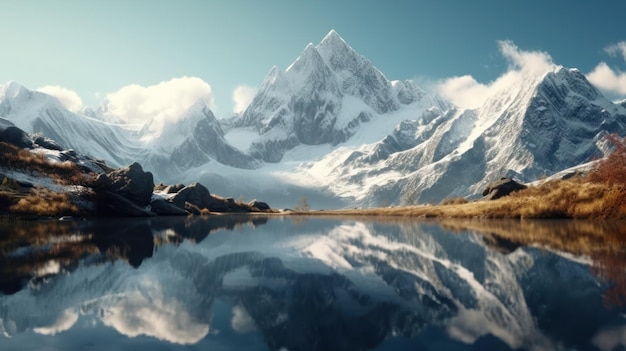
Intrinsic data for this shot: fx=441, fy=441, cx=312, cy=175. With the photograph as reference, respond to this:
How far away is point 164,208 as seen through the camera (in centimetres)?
9256

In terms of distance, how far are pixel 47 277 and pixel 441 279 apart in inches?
587

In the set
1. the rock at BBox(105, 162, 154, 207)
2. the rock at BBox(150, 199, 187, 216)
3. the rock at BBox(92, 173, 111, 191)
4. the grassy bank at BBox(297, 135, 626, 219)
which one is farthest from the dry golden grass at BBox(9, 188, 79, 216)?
the grassy bank at BBox(297, 135, 626, 219)

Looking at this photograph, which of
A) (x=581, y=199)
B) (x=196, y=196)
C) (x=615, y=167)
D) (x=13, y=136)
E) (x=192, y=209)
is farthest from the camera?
(x=196, y=196)

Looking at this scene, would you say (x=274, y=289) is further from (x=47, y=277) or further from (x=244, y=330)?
(x=47, y=277)

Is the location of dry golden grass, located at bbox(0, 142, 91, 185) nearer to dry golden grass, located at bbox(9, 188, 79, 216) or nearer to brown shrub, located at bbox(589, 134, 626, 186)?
dry golden grass, located at bbox(9, 188, 79, 216)

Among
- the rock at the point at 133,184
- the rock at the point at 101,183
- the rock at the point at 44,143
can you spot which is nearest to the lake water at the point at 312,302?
the rock at the point at 101,183

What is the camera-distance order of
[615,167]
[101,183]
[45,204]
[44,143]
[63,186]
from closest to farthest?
[615,167], [45,204], [63,186], [101,183], [44,143]

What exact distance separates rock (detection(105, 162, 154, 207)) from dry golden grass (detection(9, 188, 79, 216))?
41.8 feet

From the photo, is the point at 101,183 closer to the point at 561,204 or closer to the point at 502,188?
the point at 561,204

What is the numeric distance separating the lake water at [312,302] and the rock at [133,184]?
60.0m

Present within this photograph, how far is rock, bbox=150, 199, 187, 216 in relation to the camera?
299ft

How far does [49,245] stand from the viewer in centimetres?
2647

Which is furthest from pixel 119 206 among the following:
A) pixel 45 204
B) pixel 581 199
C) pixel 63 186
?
pixel 581 199

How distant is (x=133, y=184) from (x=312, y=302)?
76.8 m
